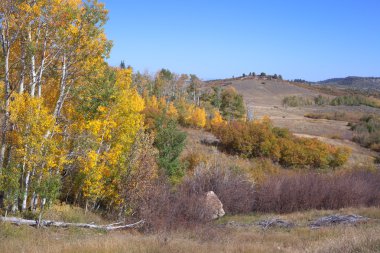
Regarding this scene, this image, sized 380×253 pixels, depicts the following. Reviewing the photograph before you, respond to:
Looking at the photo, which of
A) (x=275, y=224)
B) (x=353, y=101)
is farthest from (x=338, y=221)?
(x=353, y=101)

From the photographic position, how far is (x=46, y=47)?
19.8m

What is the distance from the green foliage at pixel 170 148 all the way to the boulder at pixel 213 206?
5.24 m

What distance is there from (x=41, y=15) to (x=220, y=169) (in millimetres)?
18410

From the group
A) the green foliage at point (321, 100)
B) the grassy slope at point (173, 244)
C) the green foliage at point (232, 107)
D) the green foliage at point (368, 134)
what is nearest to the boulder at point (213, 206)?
the grassy slope at point (173, 244)

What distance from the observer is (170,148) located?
117 feet

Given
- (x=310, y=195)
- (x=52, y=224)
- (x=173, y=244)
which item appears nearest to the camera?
(x=173, y=244)

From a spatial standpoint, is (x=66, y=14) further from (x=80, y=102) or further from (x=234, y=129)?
(x=234, y=129)

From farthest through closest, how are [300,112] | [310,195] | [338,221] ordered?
[300,112]
[310,195]
[338,221]

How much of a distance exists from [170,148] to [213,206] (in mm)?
10086

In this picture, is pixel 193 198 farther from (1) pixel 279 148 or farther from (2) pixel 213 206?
(1) pixel 279 148

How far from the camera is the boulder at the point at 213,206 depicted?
25.0m

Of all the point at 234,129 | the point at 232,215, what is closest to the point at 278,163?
the point at 234,129

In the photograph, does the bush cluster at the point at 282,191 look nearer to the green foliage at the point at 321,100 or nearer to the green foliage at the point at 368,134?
the green foliage at the point at 368,134

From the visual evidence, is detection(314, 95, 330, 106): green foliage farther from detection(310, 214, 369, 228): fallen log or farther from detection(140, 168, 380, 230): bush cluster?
detection(310, 214, 369, 228): fallen log
